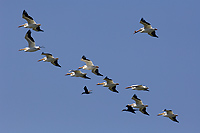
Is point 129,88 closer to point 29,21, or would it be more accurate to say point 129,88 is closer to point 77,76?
point 77,76

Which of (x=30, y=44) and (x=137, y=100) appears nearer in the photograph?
(x=30, y=44)

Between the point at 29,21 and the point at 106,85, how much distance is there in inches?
340

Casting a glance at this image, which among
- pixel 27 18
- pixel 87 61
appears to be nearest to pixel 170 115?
pixel 87 61

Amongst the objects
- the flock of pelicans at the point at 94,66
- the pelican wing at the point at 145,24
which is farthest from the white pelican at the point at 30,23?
the pelican wing at the point at 145,24

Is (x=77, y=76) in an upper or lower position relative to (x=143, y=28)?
lower

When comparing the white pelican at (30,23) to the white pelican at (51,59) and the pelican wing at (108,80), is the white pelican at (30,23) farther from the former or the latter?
the pelican wing at (108,80)

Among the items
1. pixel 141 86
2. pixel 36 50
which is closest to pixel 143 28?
A: pixel 141 86

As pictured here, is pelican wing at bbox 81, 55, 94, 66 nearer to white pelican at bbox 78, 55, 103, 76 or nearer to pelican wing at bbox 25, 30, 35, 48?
white pelican at bbox 78, 55, 103, 76

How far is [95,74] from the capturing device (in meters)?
58.0

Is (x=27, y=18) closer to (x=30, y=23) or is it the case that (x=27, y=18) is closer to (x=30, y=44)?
(x=30, y=23)

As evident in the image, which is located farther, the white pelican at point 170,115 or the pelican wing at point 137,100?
the white pelican at point 170,115

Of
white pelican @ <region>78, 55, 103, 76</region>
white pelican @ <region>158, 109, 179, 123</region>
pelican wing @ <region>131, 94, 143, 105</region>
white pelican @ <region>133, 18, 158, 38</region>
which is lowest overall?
white pelican @ <region>158, 109, 179, 123</region>

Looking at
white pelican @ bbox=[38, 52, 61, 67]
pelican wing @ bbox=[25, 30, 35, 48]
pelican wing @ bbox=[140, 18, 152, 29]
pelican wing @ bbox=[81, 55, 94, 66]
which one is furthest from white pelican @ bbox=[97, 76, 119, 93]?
pelican wing @ bbox=[25, 30, 35, 48]

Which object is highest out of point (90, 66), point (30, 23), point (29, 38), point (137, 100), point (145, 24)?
point (145, 24)
